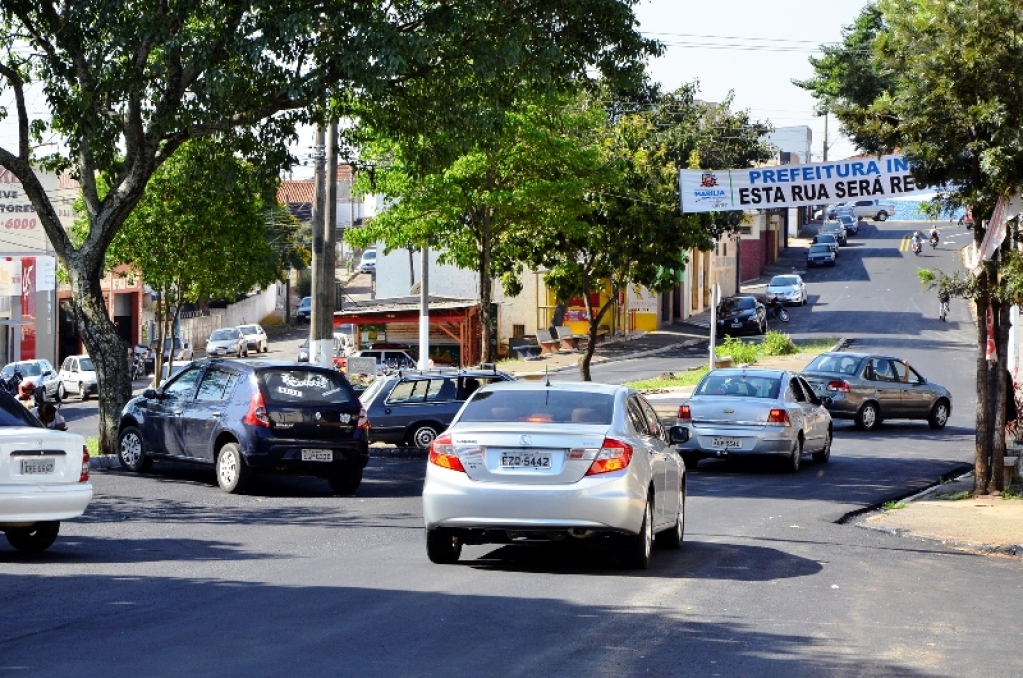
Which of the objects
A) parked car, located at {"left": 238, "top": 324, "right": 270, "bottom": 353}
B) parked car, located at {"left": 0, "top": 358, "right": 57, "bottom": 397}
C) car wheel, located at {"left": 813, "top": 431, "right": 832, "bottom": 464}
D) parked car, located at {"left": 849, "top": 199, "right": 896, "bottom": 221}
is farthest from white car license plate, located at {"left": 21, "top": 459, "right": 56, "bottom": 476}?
parked car, located at {"left": 849, "top": 199, "right": 896, "bottom": 221}

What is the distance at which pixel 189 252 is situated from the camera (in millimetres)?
33938

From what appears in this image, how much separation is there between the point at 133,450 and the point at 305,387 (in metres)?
3.32

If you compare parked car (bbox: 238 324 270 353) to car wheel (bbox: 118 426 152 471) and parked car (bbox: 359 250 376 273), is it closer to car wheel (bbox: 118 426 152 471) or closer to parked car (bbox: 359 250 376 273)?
parked car (bbox: 359 250 376 273)

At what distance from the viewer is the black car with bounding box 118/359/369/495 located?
1786cm

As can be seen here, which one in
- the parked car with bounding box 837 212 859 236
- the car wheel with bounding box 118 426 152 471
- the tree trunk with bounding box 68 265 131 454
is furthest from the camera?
the parked car with bounding box 837 212 859 236

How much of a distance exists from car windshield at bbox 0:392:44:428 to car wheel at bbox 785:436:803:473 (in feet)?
41.6

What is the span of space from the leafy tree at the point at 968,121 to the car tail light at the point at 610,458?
7.31 m

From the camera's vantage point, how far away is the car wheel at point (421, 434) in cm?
2575

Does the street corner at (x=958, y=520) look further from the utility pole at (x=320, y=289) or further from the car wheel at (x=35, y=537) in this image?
the utility pole at (x=320, y=289)

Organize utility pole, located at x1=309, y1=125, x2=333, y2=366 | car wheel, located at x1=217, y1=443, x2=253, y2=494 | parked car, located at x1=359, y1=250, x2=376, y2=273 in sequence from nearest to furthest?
car wheel, located at x1=217, y1=443, x2=253, y2=494 < utility pole, located at x1=309, y1=125, x2=333, y2=366 < parked car, located at x1=359, y1=250, x2=376, y2=273

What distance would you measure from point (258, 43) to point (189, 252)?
15475mm

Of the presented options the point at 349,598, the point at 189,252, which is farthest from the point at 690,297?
the point at 349,598

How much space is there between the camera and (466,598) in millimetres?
10266

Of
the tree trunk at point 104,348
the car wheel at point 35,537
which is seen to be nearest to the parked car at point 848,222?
the tree trunk at point 104,348
